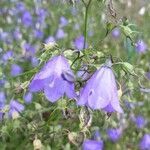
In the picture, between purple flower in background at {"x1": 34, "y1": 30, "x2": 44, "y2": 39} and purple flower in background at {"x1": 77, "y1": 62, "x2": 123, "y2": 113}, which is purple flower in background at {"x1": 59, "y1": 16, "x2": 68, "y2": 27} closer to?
purple flower in background at {"x1": 34, "y1": 30, "x2": 44, "y2": 39}

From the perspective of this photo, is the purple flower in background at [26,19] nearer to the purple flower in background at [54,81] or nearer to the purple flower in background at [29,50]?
the purple flower in background at [29,50]

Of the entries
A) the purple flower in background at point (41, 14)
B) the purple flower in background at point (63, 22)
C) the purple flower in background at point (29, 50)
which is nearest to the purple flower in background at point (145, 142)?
the purple flower in background at point (29, 50)

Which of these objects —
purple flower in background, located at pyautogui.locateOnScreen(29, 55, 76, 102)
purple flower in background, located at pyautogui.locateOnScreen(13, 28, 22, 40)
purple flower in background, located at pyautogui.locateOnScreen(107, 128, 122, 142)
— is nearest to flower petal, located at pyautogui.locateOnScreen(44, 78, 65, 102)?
purple flower in background, located at pyautogui.locateOnScreen(29, 55, 76, 102)

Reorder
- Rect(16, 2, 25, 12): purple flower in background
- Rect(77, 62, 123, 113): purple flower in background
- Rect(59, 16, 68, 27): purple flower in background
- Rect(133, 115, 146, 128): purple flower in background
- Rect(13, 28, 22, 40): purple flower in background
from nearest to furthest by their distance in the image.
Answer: Rect(77, 62, 123, 113): purple flower in background → Rect(133, 115, 146, 128): purple flower in background → Rect(13, 28, 22, 40): purple flower in background → Rect(59, 16, 68, 27): purple flower in background → Rect(16, 2, 25, 12): purple flower in background

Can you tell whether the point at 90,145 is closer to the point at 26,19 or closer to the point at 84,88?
the point at 84,88

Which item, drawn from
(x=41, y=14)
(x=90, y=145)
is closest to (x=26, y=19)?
(x=41, y=14)
